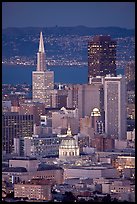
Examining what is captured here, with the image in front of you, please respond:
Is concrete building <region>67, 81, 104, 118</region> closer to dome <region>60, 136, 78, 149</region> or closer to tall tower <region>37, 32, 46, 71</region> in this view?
tall tower <region>37, 32, 46, 71</region>

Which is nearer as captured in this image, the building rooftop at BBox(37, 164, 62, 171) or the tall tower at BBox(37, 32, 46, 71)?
the building rooftop at BBox(37, 164, 62, 171)

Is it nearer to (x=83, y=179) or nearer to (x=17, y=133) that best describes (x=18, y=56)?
(x=17, y=133)

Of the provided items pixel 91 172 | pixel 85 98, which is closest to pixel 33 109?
pixel 85 98

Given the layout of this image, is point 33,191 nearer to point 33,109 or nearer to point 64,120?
point 64,120

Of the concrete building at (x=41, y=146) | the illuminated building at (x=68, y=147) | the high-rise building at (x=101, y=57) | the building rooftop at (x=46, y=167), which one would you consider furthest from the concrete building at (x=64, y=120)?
the building rooftop at (x=46, y=167)

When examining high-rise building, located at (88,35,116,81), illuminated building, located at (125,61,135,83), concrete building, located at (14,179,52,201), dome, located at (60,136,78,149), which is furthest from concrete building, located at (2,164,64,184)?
high-rise building, located at (88,35,116,81)
